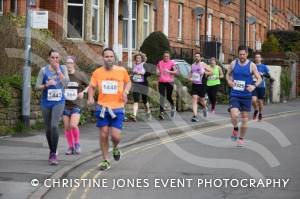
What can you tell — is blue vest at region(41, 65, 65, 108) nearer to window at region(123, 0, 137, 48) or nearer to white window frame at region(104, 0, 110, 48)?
white window frame at region(104, 0, 110, 48)

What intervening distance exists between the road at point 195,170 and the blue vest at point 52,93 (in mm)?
1119

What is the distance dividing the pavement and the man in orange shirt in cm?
83

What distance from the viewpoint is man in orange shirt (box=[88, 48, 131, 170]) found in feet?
37.4

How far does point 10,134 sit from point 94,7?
45.5ft

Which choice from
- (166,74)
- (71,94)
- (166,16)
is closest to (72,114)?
(71,94)

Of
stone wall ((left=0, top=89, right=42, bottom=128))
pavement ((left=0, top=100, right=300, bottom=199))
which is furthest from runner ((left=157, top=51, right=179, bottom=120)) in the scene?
stone wall ((left=0, top=89, right=42, bottom=128))

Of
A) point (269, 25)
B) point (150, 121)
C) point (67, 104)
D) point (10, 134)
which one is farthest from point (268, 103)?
point (269, 25)

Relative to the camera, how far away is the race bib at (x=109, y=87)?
37.3ft

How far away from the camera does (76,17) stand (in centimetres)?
2827

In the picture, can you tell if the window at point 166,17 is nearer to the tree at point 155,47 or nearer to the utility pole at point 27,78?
the tree at point 155,47

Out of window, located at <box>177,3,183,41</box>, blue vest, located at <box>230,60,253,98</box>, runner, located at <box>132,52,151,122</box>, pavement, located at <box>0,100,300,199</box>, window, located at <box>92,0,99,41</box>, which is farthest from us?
window, located at <box>177,3,183,41</box>

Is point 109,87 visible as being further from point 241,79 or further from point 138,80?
Result: point 138,80

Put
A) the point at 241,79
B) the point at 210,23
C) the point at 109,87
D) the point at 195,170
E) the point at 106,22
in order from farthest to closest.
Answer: the point at 210,23
the point at 106,22
the point at 241,79
the point at 195,170
the point at 109,87

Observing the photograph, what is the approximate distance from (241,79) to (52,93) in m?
4.50
